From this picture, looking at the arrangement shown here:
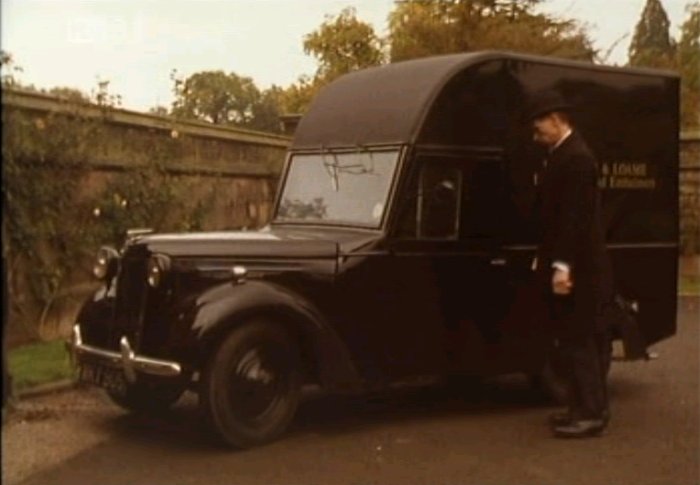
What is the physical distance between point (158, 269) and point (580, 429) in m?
2.44

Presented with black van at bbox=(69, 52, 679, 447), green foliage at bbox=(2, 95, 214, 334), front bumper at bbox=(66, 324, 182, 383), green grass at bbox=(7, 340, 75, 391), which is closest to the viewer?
front bumper at bbox=(66, 324, 182, 383)

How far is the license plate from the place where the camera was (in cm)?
634

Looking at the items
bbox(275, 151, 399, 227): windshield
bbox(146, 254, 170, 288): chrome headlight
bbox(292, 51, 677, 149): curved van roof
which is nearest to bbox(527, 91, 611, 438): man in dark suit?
bbox(292, 51, 677, 149): curved van roof

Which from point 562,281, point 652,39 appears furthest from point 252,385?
point 652,39

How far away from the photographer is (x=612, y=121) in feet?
26.6

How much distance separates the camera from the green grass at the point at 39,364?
788cm

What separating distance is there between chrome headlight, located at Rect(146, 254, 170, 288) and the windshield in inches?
49.7

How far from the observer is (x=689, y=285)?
56.5 ft

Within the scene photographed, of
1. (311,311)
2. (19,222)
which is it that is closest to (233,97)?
(19,222)

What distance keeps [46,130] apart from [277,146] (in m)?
2.49

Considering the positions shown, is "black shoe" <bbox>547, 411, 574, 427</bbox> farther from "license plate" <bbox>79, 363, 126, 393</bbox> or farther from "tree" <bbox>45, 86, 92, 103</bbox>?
"tree" <bbox>45, 86, 92, 103</bbox>

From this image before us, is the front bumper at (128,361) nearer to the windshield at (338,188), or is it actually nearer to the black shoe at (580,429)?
the windshield at (338,188)

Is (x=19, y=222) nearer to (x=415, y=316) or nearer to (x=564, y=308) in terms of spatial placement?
(x=415, y=316)

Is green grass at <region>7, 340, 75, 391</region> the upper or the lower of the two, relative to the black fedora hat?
lower
